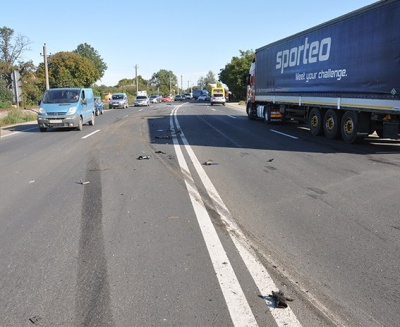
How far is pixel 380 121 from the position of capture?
12305 mm

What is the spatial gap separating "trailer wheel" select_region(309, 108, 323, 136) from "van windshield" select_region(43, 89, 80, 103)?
10530 millimetres

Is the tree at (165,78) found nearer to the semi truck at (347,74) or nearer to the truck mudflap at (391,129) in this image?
the semi truck at (347,74)

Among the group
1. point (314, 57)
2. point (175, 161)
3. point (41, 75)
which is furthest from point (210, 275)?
point (41, 75)

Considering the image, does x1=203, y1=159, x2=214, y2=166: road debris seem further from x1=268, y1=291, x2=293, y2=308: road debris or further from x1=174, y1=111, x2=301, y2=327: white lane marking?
x1=268, y1=291, x2=293, y2=308: road debris

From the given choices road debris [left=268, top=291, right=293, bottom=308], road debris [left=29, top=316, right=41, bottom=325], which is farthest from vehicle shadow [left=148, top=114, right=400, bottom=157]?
road debris [left=29, top=316, right=41, bottom=325]

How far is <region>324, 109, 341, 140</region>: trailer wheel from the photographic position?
14.3 metres

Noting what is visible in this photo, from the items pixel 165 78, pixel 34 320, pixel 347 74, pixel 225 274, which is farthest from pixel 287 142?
pixel 165 78

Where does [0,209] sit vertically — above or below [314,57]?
below

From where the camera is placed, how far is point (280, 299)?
342cm

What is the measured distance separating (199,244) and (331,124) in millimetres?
11265

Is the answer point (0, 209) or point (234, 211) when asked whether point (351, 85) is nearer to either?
point (234, 211)

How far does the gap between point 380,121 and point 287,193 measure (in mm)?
6721

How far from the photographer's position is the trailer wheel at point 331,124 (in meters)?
14.3

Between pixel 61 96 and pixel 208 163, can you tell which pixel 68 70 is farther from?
pixel 208 163
